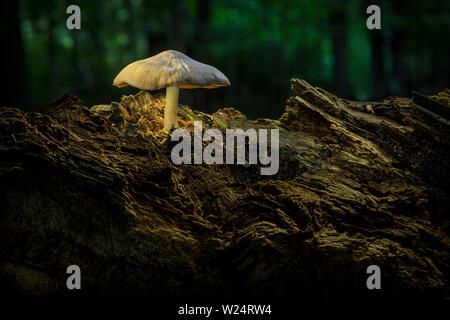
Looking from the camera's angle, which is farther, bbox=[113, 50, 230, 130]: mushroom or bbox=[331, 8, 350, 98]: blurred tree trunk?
bbox=[331, 8, 350, 98]: blurred tree trunk

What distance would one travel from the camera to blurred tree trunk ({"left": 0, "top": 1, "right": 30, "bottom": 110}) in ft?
27.9

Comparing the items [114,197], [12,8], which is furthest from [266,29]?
[114,197]

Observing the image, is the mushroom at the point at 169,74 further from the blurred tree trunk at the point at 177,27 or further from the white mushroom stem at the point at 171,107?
the blurred tree trunk at the point at 177,27

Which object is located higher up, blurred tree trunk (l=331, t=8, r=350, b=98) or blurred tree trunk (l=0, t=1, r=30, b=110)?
blurred tree trunk (l=331, t=8, r=350, b=98)

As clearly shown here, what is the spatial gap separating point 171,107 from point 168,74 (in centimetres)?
42

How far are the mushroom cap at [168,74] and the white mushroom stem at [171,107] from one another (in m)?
0.21

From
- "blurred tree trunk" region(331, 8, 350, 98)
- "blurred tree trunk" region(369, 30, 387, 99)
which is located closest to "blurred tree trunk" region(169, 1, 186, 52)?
"blurred tree trunk" region(331, 8, 350, 98)

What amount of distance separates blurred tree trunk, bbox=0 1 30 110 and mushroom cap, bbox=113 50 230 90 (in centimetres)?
632

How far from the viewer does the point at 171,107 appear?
3.58 metres

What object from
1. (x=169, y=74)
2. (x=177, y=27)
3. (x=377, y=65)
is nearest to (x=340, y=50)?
(x=377, y=65)

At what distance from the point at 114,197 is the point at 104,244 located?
337mm

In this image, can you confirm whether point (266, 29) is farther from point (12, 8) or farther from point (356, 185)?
point (356, 185)

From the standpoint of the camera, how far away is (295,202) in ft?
10.4

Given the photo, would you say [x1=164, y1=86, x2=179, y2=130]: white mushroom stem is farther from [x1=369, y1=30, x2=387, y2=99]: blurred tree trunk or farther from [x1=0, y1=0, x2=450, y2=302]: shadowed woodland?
[x1=369, y1=30, x2=387, y2=99]: blurred tree trunk
